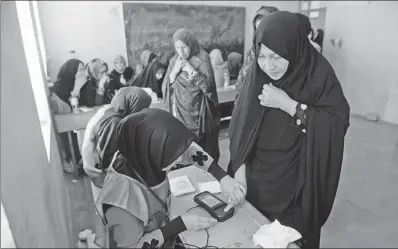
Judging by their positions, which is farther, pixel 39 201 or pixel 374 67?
pixel 374 67

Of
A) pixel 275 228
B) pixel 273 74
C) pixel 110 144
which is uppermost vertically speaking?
pixel 273 74

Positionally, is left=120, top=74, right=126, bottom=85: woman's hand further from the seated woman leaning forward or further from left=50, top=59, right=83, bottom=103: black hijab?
the seated woman leaning forward

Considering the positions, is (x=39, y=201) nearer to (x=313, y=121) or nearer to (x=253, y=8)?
(x=313, y=121)

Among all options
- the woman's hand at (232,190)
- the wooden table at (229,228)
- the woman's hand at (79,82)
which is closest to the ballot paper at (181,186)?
the wooden table at (229,228)

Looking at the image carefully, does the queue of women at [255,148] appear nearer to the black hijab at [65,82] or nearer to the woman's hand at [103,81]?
the woman's hand at [103,81]

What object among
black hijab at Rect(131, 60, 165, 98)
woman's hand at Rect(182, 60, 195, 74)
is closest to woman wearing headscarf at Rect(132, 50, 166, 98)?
black hijab at Rect(131, 60, 165, 98)

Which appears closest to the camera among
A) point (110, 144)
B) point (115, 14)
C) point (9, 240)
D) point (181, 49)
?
point (9, 240)

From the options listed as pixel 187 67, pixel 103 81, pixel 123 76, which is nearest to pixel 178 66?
pixel 187 67

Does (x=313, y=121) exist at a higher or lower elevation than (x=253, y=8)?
lower

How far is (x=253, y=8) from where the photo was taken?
3299 mm

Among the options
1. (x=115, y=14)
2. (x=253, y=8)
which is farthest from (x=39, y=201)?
(x=253, y=8)

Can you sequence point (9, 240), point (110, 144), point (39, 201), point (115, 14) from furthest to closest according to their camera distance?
point (115, 14) → point (110, 144) → point (39, 201) → point (9, 240)

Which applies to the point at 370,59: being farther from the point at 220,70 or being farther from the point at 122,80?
the point at 220,70

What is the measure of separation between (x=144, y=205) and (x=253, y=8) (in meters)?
3.11
